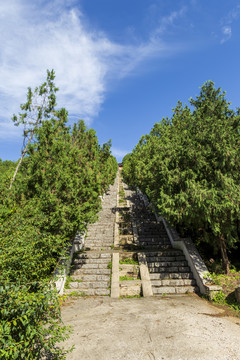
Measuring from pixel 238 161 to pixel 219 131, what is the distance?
5.06 ft

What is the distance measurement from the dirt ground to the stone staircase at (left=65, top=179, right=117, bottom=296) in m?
0.97

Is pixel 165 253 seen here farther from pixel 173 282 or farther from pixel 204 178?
pixel 204 178

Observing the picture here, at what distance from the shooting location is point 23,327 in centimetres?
288

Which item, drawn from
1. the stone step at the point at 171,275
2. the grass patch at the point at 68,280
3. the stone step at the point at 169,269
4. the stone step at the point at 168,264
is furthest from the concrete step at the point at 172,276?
the grass patch at the point at 68,280

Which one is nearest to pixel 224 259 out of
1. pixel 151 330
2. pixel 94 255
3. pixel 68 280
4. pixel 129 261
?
pixel 129 261

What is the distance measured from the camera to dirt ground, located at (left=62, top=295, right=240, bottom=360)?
4250 millimetres

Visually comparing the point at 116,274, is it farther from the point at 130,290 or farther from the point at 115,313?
the point at 115,313

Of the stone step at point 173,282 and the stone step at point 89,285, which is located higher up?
the stone step at point 173,282

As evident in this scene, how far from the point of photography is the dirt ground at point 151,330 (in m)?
4.25

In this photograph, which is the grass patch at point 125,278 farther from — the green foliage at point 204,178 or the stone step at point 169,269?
the green foliage at point 204,178

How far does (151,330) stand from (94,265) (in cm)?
493

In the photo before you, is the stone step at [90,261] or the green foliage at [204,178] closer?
the green foliage at [204,178]

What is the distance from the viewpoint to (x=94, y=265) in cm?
959

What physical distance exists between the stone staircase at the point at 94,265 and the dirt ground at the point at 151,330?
0.97m
